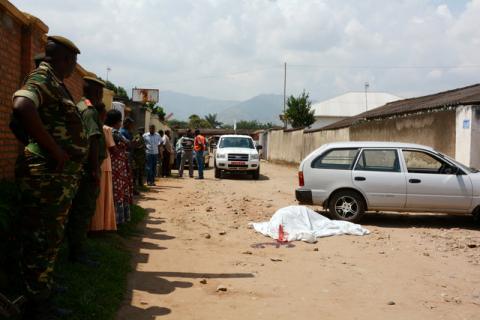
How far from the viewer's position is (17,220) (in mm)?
3486

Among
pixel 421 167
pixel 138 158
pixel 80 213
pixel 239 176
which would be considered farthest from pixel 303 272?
pixel 239 176

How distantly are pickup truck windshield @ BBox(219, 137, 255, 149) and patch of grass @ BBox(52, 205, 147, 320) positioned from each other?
13.8m

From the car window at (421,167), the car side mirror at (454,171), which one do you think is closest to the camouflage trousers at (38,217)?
the car window at (421,167)

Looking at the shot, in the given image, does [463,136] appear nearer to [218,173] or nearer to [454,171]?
[454,171]

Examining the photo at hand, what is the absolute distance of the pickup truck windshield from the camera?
800 inches

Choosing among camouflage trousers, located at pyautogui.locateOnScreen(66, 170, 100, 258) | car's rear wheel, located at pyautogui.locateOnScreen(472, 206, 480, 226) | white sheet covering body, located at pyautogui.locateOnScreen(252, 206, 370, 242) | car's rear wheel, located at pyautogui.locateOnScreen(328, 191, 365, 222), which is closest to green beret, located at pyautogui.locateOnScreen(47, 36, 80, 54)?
camouflage trousers, located at pyautogui.locateOnScreen(66, 170, 100, 258)

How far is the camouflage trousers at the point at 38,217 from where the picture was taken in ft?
11.2

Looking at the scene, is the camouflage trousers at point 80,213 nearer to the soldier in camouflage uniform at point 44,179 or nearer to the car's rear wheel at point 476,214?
the soldier in camouflage uniform at point 44,179

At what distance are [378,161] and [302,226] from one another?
2305mm

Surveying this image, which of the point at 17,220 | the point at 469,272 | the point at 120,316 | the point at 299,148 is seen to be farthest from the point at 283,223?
the point at 299,148

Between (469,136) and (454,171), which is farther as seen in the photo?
(469,136)

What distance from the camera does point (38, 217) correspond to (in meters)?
3.44

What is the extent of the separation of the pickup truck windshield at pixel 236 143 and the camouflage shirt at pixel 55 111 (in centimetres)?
1658

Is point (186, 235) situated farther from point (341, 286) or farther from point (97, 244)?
point (341, 286)
